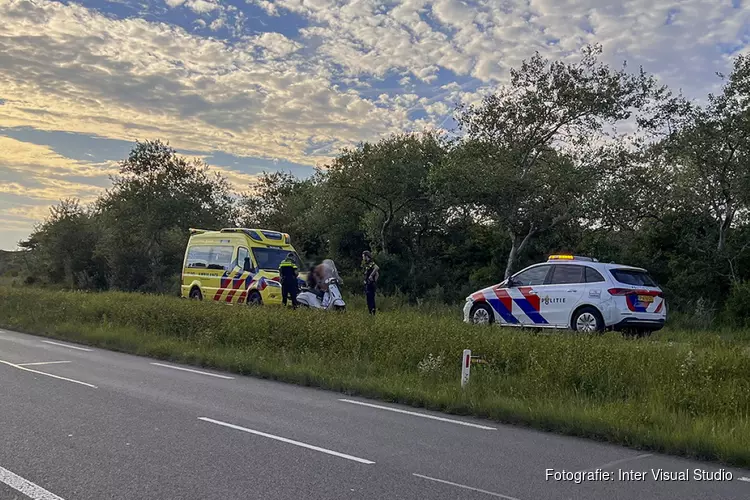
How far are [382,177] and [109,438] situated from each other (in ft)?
77.8

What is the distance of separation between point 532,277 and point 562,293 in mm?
1026

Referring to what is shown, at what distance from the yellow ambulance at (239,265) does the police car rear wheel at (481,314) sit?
6.73 meters

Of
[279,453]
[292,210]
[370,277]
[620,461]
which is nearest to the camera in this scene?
[279,453]

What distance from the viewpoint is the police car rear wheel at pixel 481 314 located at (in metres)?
16.5

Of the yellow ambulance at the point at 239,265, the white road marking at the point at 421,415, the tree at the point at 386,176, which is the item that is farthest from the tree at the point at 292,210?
the white road marking at the point at 421,415

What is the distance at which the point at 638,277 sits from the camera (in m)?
14.6

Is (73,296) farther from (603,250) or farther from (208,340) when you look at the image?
(603,250)

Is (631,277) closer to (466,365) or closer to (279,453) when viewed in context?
(466,365)

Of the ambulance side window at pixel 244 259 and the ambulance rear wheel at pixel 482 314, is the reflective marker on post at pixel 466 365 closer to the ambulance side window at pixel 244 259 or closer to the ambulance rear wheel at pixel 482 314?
the ambulance rear wheel at pixel 482 314

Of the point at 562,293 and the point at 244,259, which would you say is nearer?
the point at 562,293

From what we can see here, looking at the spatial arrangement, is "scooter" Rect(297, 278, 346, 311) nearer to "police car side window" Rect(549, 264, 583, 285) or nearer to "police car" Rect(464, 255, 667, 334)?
"police car" Rect(464, 255, 667, 334)

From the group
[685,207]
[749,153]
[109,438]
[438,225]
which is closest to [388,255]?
[438,225]

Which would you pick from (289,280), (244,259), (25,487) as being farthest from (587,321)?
(244,259)

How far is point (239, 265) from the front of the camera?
22328 millimetres
